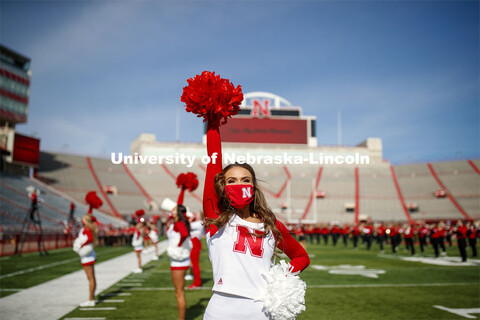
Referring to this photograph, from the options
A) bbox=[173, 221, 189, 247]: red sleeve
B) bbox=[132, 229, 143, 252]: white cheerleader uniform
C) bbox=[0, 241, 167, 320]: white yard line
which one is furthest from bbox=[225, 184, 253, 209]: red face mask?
bbox=[132, 229, 143, 252]: white cheerleader uniform

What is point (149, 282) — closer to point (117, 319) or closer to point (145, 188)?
point (117, 319)

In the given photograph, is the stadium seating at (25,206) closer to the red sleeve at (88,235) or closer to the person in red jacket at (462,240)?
the red sleeve at (88,235)

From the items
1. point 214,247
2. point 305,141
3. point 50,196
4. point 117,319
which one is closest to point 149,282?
point 117,319

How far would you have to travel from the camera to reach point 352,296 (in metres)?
8.41

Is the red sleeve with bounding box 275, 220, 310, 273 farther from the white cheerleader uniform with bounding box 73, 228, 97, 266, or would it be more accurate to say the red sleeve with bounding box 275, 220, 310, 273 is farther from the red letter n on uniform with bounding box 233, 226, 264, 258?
Result: the white cheerleader uniform with bounding box 73, 228, 97, 266

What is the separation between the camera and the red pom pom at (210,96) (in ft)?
8.27

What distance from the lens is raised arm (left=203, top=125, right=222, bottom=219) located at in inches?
102

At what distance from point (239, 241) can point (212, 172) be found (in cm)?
48

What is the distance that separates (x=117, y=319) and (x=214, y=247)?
4.86 meters

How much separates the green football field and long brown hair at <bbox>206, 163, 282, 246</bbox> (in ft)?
15.6

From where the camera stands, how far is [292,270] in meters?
2.47

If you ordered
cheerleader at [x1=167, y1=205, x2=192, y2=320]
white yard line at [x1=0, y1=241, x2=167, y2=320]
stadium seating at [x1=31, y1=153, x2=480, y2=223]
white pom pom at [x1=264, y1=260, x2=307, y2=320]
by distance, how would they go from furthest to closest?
stadium seating at [x1=31, y1=153, x2=480, y2=223] → white yard line at [x1=0, y1=241, x2=167, y2=320] → cheerleader at [x1=167, y1=205, x2=192, y2=320] → white pom pom at [x1=264, y1=260, x2=307, y2=320]

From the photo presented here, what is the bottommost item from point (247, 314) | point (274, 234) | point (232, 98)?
point (247, 314)

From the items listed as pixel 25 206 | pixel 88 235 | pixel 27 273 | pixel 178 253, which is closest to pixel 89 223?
pixel 88 235
